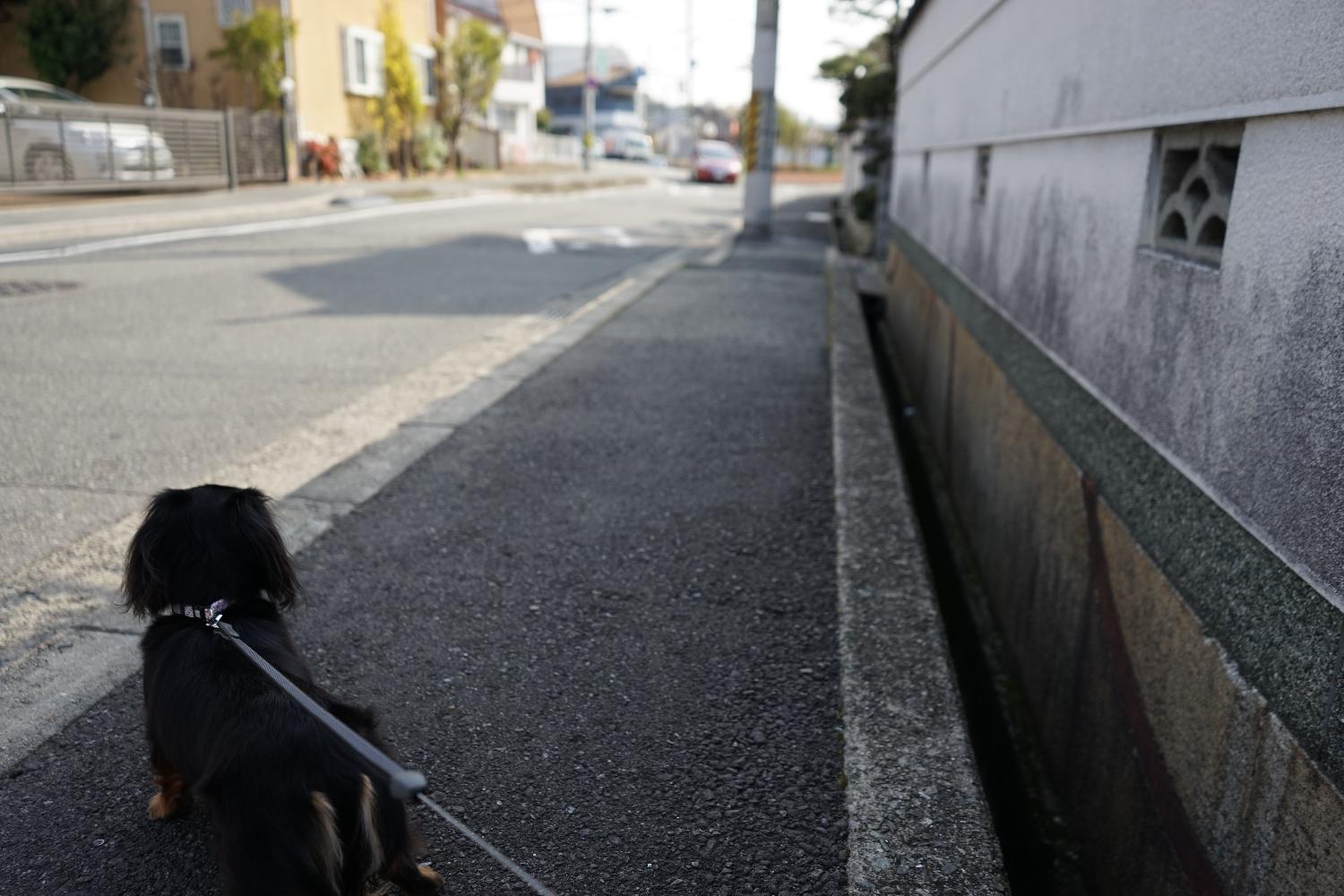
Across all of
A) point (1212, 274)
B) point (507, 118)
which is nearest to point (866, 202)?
point (1212, 274)

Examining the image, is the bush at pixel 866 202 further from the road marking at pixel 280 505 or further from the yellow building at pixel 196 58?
the yellow building at pixel 196 58

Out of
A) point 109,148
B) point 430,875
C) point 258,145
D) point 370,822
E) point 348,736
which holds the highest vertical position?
point 258,145

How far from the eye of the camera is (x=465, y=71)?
31.8 metres

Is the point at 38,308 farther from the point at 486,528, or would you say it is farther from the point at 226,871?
the point at 226,871

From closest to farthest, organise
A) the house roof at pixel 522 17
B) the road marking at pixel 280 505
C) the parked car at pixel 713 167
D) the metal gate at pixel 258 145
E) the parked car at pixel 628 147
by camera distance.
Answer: the road marking at pixel 280 505 → the metal gate at pixel 258 145 → the parked car at pixel 713 167 → the house roof at pixel 522 17 → the parked car at pixel 628 147

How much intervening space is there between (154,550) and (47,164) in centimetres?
1596

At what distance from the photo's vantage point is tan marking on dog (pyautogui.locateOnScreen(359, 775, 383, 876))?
1742 mm

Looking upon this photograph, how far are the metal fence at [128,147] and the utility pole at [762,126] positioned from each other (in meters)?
10.1

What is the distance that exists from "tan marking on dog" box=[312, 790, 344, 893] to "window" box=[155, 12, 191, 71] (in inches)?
1062

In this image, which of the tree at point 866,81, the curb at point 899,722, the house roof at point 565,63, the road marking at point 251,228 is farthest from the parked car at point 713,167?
the house roof at point 565,63

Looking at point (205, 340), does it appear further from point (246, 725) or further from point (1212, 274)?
point (1212, 274)

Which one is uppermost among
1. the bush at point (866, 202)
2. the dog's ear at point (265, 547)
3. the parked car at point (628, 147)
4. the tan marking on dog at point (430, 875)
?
the parked car at point (628, 147)

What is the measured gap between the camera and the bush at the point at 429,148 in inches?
1148

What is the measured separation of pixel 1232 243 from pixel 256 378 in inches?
202
